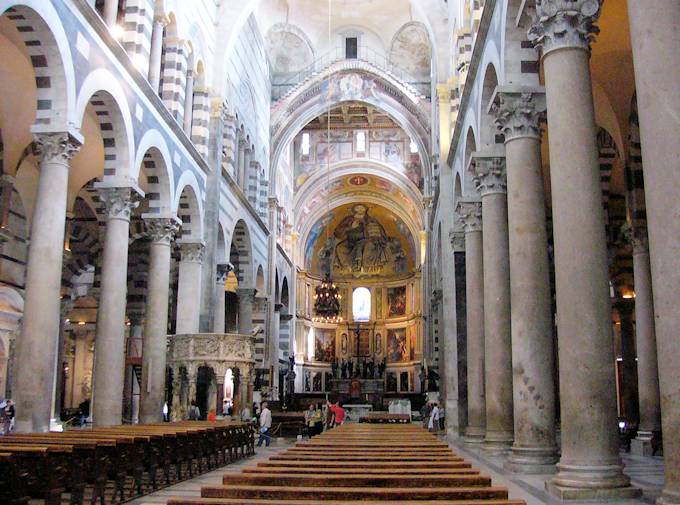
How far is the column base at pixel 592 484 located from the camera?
7141 mm

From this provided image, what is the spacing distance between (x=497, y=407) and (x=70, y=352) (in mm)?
23615

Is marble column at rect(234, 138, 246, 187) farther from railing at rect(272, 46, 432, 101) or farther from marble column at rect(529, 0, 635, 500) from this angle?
marble column at rect(529, 0, 635, 500)

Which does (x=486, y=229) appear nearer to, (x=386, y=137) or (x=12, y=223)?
Answer: (x=12, y=223)

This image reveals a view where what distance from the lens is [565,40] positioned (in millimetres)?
8219

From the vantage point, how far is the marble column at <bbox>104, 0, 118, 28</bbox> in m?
15.9

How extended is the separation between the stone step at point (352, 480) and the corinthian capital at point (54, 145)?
9.57 m

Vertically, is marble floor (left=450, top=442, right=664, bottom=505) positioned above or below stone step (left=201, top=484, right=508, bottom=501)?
below

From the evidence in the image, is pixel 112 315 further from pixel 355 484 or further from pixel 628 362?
pixel 628 362

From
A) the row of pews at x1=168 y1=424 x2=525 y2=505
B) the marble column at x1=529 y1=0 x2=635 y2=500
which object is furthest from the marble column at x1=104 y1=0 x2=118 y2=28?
the row of pews at x1=168 y1=424 x2=525 y2=505

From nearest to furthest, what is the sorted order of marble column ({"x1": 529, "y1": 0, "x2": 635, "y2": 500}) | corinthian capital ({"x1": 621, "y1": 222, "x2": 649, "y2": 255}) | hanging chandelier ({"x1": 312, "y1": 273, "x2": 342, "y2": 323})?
1. marble column ({"x1": 529, "y1": 0, "x2": 635, "y2": 500})
2. corinthian capital ({"x1": 621, "y1": 222, "x2": 649, "y2": 255})
3. hanging chandelier ({"x1": 312, "y1": 273, "x2": 342, "y2": 323})

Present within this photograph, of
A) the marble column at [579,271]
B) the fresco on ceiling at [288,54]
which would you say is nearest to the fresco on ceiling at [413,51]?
the fresco on ceiling at [288,54]

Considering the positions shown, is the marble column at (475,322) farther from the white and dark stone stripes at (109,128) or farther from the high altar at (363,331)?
the high altar at (363,331)

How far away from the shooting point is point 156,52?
61.3 ft

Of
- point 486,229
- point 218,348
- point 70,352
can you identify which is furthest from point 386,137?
point 486,229
